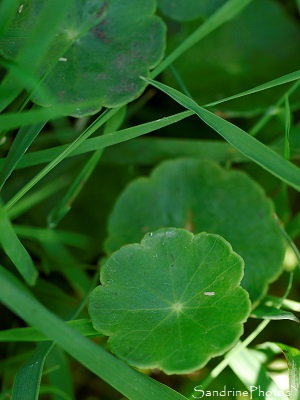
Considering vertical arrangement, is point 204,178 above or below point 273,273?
above


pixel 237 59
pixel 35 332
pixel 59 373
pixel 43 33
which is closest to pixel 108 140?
pixel 43 33

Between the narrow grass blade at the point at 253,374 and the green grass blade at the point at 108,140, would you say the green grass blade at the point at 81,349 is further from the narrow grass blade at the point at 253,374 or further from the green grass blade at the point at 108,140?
the green grass blade at the point at 108,140

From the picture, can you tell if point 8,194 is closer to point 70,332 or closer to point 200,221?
point 200,221

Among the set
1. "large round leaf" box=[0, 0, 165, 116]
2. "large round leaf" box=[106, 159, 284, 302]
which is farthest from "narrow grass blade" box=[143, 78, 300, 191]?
"large round leaf" box=[106, 159, 284, 302]

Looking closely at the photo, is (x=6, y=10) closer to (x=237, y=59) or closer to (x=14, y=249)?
(x=14, y=249)

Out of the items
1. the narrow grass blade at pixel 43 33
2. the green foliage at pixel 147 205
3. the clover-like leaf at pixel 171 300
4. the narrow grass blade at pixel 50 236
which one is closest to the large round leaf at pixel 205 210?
the green foliage at pixel 147 205

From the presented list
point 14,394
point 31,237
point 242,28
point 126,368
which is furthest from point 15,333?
point 242,28
